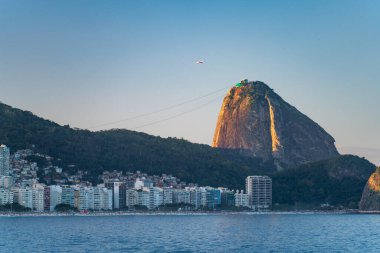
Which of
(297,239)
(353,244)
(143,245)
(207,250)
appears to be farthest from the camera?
(297,239)

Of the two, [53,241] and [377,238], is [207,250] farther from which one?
[377,238]

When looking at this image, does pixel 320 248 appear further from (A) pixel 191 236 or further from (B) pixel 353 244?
(A) pixel 191 236

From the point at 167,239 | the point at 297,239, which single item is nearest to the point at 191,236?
the point at 167,239

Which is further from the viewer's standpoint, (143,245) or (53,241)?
(53,241)

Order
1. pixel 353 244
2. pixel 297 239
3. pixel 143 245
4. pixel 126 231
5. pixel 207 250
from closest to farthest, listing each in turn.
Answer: pixel 207 250 → pixel 143 245 → pixel 353 244 → pixel 297 239 → pixel 126 231

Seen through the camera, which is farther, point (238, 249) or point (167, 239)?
point (167, 239)

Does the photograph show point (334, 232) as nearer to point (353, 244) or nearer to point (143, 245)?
point (353, 244)

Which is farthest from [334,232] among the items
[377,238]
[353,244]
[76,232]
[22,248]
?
[22,248]

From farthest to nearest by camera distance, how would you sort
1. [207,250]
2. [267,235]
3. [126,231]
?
[126,231] → [267,235] → [207,250]

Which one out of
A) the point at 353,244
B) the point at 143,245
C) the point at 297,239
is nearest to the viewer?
the point at 143,245
